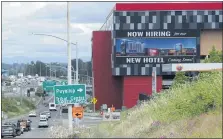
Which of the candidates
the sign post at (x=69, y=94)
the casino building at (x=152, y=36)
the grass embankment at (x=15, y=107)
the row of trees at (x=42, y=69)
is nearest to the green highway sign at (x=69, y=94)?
the sign post at (x=69, y=94)

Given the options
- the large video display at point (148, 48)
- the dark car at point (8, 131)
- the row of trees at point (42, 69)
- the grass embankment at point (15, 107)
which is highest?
the large video display at point (148, 48)

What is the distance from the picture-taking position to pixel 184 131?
16.0 m

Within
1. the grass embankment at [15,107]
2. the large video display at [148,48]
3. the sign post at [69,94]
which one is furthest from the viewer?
the grass embankment at [15,107]

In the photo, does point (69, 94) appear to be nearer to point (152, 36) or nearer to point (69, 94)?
point (69, 94)

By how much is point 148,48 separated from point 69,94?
59.5 metres

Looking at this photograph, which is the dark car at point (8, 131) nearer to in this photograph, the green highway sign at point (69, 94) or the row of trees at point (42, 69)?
the green highway sign at point (69, 94)

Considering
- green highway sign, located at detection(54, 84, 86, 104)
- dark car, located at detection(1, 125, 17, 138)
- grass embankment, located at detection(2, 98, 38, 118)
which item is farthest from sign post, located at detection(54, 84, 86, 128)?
grass embankment, located at detection(2, 98, 38, 118)

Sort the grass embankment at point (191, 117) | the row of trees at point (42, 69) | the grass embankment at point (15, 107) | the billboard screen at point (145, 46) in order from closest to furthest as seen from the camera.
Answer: the grass embankment at point (191, 117) < the billboard screen at point (145, 46) < the grass embankment at point (15, 107) < the row of trees at point (42, 69)

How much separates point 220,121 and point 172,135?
4.98 feet

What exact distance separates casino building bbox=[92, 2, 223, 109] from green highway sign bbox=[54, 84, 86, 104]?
53.8m

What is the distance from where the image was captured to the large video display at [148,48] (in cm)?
8031

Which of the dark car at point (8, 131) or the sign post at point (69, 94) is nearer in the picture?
the sign post at point (69, 94)

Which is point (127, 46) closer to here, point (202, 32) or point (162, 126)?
point (202, 32)

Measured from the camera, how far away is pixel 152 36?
8281 cm
